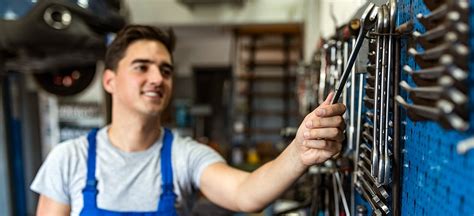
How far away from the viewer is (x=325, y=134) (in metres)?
0.93

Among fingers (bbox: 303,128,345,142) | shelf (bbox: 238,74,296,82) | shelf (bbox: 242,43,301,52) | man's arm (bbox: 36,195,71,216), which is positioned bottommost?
man's arm (bbox: 36,195,71,216)

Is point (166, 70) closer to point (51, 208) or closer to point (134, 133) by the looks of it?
point (134, 133)

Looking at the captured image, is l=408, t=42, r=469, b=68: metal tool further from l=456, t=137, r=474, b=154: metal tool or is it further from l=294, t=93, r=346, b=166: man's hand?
l=294, t=93, r=346, b=166: man's hand

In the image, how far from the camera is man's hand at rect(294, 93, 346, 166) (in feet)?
3.04

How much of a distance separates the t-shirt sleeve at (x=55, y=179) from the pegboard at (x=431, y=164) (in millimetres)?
1245

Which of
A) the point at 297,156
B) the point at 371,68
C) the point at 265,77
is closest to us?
the point at 371,68

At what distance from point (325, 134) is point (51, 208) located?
3.85ft

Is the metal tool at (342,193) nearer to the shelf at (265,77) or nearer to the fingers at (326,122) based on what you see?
the fingers at (326,122)

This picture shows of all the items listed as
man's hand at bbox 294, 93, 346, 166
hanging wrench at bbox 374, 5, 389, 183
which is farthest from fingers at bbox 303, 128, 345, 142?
hanging wrench at bbox 374, 5, 389, 183

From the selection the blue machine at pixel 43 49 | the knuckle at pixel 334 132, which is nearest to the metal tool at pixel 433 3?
the knuckle at pixel 334 132

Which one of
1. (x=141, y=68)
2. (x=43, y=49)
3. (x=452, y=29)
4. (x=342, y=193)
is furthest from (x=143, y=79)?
(x=43, y=49)

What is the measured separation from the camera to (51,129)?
19.7ft

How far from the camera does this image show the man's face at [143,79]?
5.23 ft

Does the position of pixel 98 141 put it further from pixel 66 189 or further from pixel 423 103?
pixel 423 103
